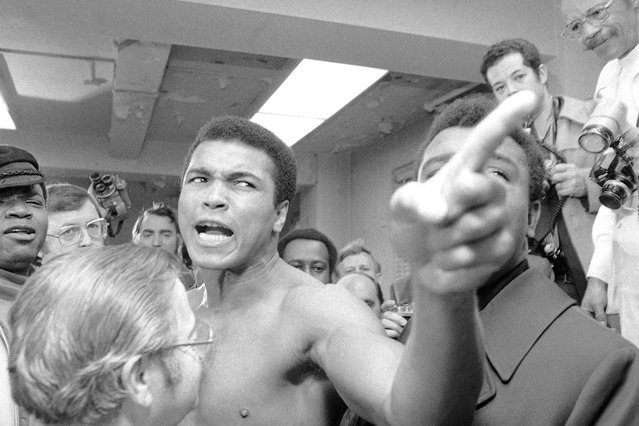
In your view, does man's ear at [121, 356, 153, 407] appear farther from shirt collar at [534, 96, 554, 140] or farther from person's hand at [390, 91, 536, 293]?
shirt collar at [534, 96, 554, 140]

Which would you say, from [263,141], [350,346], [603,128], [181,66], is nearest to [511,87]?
[603,128]

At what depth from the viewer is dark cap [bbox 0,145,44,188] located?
7.38 feet

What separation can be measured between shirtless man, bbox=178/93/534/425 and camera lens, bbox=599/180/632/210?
81cm

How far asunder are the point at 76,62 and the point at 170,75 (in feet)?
2.13

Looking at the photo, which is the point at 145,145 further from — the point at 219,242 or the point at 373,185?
the point at 219,242

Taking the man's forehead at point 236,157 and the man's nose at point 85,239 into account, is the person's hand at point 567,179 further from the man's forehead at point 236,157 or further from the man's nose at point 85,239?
the man's nose at point 85,239

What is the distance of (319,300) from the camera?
1466mm

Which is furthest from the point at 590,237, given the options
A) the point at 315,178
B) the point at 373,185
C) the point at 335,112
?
the point at 315,178

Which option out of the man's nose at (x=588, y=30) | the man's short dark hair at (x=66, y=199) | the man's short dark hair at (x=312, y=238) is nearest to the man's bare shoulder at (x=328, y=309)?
A: the man's nose at (x=588, y=30)

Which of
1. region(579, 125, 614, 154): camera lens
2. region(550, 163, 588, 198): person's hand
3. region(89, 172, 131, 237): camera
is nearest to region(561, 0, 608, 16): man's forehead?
region(550, 163, 588, 198): person's hand

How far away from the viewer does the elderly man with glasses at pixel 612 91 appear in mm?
2004

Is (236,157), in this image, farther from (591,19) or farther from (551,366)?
(591,19)

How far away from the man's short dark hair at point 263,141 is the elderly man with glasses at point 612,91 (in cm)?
91

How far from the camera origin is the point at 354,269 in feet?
12.6
